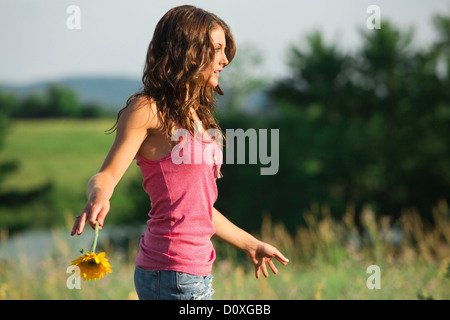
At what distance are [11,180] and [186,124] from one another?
105 feet

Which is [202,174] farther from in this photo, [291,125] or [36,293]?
[291,125]

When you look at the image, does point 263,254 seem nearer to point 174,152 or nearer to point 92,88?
point 174,152

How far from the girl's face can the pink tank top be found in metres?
0.22

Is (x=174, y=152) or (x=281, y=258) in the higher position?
(x=174, y=152)

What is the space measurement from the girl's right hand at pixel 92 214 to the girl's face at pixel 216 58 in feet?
1.85

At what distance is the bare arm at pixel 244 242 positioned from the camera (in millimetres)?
1797

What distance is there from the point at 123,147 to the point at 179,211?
0.78ft

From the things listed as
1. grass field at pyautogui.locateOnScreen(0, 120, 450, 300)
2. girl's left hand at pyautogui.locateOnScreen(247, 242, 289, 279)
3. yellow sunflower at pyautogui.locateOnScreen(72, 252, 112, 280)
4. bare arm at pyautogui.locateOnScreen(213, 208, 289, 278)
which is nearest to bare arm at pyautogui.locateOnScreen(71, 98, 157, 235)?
yellow sunflower at pyautogui.locateOnScreen(72, 252, 112, 280)

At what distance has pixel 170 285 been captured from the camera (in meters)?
1.54

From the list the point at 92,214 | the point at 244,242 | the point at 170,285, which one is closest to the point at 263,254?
the point at 244,242

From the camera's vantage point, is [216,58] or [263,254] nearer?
[216,58]

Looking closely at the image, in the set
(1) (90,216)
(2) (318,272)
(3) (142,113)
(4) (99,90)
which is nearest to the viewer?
(1) (90,216)
